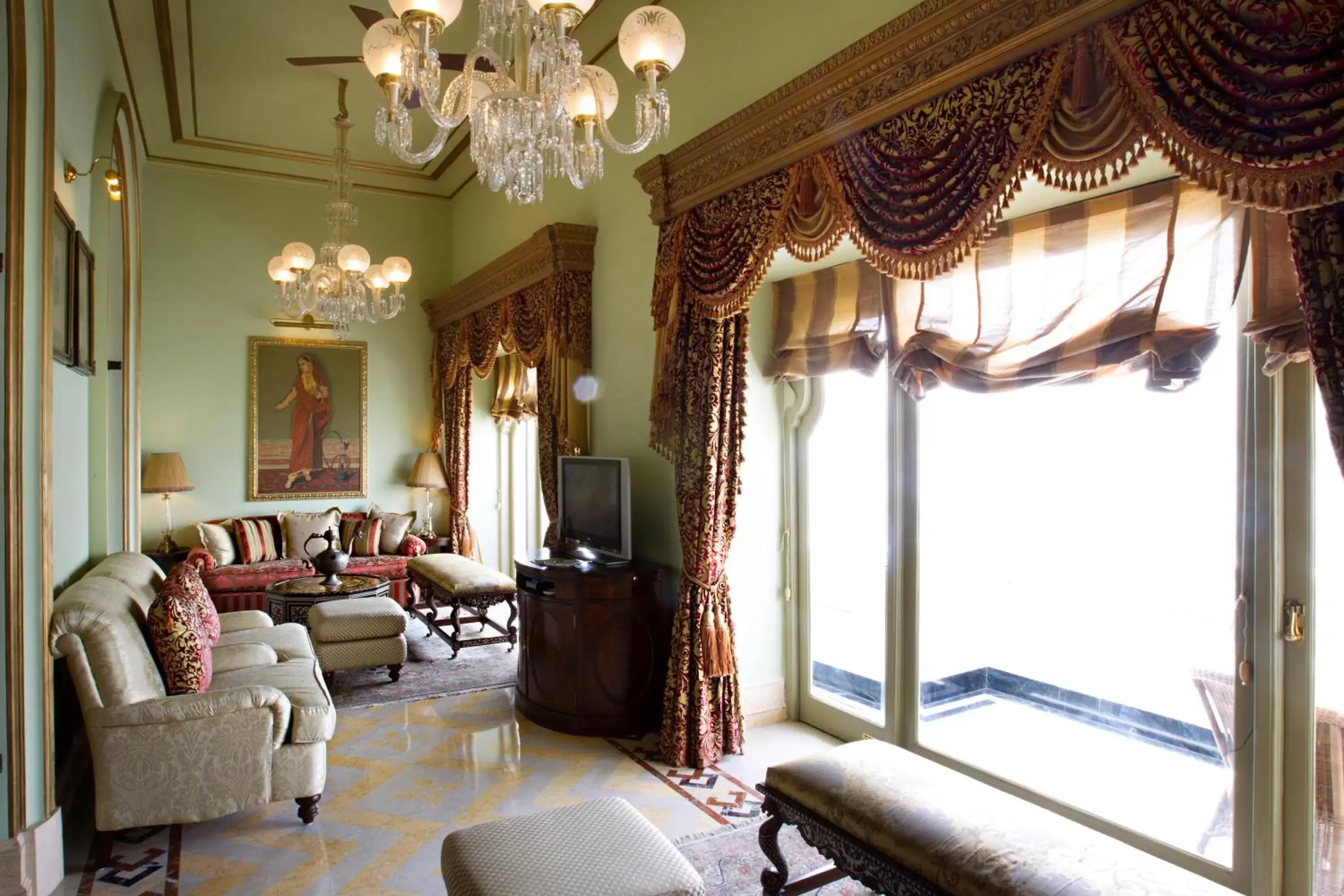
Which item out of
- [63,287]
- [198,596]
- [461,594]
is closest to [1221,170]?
[63,287]

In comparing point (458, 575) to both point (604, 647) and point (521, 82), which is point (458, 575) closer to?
point (604, 647)

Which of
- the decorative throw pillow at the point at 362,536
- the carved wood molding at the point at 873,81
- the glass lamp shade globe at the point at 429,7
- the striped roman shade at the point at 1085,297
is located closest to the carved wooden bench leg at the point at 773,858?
the striped roman shade at the point at 1085,297

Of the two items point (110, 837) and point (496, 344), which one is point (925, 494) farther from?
point (496, 344)

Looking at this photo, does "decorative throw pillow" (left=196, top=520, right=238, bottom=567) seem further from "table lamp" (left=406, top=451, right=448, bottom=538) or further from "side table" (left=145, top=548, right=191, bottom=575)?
"table lamp" (left=406, top=451, right=448, bottom=538)

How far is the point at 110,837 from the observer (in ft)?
9.77

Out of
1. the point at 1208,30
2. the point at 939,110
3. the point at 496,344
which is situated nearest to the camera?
the point at 1208,30

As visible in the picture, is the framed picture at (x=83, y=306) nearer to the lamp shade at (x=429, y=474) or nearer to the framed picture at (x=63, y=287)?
the framed picture at (x=63, y=287)

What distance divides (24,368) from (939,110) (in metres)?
3.16

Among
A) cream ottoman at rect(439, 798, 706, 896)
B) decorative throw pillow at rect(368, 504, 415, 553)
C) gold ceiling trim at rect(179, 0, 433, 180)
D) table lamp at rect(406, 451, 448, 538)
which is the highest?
gold ceiling trim at rect(179, 0, 433, 180)

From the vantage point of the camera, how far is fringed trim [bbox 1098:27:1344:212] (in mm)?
1742

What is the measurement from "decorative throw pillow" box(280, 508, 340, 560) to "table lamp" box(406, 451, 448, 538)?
791 millimetres

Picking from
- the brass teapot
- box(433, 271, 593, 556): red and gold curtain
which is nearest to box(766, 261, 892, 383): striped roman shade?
box(433, 271, 593, 556): red and gold curtain

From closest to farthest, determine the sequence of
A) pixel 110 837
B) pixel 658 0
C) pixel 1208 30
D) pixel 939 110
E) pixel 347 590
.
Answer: pixel 1208 30 → pixel 939 110 → pixel 110 837 → pixel 658 0 → pixel 347 590

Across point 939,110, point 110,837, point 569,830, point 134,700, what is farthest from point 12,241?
point 939,110
